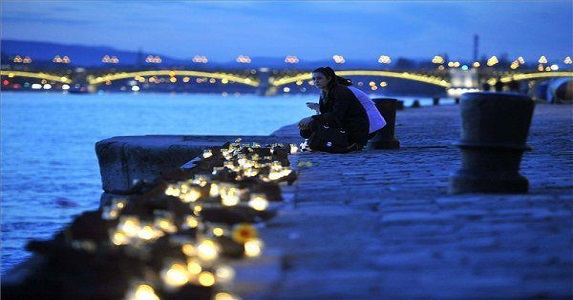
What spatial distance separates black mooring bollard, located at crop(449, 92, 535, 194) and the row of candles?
1.33 m

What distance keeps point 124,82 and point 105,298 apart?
166 metres

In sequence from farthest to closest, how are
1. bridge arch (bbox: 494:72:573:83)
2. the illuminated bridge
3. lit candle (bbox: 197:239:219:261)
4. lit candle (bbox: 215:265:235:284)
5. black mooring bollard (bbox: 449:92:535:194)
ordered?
the illuminated bridge → bridge arch (bbox: 494:72:573:83) → black mooring bollard (bbox: 449:92:535:194) → lit candle (bbox: 197:239:219:261) → lit candle (bbox: 215:265:235:284)

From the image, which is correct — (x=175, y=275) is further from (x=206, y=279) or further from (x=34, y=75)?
(x=34, y=75)

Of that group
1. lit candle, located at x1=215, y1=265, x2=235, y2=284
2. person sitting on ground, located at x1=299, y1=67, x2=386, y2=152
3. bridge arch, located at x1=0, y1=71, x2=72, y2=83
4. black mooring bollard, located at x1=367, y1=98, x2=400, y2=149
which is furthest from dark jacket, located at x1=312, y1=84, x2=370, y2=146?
bridge arch, located at x1=0, y1=71, x2=72, y2=83

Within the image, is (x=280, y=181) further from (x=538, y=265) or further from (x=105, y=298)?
(x=105, y=298)

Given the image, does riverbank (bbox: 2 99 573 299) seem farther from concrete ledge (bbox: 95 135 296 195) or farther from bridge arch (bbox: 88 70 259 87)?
bridge arch (bbox: 88 70 259 87)

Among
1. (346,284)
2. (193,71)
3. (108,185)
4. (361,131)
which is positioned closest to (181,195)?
(346,284)

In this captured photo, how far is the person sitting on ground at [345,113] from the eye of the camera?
11.2 meters

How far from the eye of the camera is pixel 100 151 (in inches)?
496

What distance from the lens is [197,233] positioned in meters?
4.59

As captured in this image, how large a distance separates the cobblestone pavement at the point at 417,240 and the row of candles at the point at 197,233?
7.2 inches

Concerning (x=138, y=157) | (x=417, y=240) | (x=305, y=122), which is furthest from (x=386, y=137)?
(x=417, y=240)

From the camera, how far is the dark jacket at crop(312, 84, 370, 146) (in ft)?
36.8

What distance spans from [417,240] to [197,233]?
973mm
